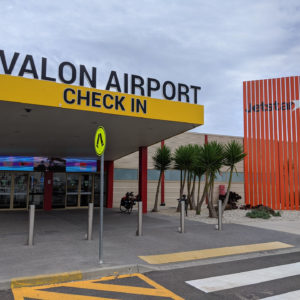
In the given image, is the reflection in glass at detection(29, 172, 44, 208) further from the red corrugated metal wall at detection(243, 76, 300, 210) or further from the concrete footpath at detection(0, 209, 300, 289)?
the red corrugated metal wall at detection(243, 76, 300, 210)

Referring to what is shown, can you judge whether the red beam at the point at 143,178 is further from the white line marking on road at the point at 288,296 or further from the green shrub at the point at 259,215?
the white line marking on road at the point at 288,296

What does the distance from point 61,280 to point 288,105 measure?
17.4 meters

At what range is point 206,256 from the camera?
6719 millimetres

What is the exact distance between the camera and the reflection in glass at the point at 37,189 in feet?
58.0

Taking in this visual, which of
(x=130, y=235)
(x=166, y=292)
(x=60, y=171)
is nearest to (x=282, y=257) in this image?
(x=166, y=292)

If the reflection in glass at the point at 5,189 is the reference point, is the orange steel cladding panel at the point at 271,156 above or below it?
above

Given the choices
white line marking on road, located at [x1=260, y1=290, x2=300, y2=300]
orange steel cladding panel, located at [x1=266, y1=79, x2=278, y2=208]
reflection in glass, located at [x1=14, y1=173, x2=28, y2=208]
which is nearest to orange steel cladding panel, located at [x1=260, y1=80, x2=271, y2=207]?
orange steel cladding panel, located at [x1=266, y1=79, x2=278, y2=208]

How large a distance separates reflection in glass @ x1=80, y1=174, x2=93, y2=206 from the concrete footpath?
706cm

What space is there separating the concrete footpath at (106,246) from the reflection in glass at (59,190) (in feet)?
21.1

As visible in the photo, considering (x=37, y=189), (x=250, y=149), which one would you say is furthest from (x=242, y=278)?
(x=37, y=189)

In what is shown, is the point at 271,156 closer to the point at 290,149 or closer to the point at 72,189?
the point at 290,149

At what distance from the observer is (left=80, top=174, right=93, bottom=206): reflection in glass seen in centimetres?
1872

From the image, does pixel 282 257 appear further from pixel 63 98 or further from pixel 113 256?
pixel 63 98

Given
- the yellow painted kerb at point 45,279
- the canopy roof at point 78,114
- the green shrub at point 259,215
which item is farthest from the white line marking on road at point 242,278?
the green shrub at point 259,215
